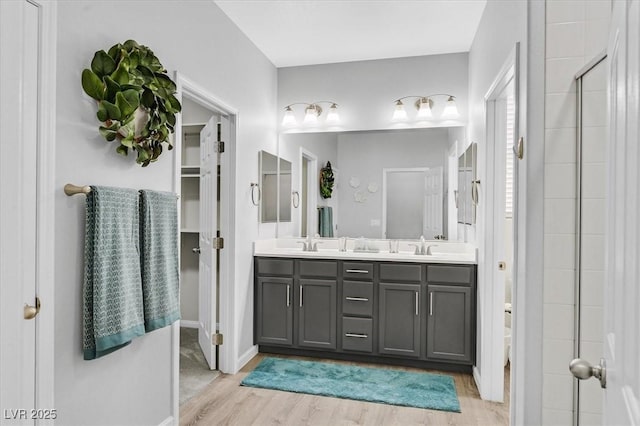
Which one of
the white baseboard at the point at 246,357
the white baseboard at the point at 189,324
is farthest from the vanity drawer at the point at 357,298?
the white baseboard at the point at 189,324

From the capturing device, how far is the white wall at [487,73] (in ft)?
5.83

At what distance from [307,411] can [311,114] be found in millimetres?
2691

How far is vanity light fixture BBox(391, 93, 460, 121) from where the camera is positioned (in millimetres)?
3654

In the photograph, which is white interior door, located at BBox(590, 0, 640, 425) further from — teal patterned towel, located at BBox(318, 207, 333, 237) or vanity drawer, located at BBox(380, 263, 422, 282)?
teal patterned towel, located at BBox(318, 207, 333, 237)

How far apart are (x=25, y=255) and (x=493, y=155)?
8.66ft

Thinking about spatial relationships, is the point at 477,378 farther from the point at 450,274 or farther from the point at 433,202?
the point at 433,202

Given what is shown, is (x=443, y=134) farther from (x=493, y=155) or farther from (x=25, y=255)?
(x=25, y=255)

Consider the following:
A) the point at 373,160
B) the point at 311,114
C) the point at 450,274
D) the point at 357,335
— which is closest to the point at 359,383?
the point at 357,335

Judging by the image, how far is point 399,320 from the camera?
3.26 meters

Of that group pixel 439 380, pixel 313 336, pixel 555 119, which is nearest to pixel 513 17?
pixel 555 119

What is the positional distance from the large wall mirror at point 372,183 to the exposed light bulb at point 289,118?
0.12m

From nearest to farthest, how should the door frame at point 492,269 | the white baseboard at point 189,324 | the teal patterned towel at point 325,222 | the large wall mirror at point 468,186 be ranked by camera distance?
the door frame at point 492,269
the large wall mirror at point 468,186
the teal patterned towel at point 325,222
the white baseboard at point 189,324

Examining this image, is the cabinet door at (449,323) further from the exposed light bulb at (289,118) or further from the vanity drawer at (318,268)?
the exposed light bulb at (289,118)

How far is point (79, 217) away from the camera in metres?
1.65
